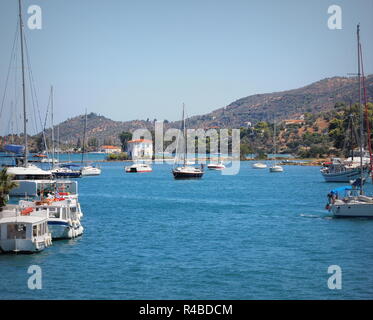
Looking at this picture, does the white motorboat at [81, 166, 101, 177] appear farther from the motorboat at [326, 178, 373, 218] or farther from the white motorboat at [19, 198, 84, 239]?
the white motorboat at [19, 198, 84, 239]

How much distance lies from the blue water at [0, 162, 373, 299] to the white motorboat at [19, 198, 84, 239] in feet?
1.83

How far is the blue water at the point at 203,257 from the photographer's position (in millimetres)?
24502

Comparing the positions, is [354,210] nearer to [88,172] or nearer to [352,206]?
[352,206]

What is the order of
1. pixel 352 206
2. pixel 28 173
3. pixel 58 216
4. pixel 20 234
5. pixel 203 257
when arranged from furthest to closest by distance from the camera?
pixel 28 173, pixel 352 206, pixel 58 216, pixel 203 257, pixel 20 234

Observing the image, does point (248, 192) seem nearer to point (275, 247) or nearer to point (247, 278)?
point (275, 247)

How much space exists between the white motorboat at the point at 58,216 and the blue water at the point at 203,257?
56 centimetres

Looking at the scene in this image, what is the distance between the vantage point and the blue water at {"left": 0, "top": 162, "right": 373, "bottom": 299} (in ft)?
80.4

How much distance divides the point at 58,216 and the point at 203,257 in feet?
28.3

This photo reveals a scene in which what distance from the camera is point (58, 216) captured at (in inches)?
1337

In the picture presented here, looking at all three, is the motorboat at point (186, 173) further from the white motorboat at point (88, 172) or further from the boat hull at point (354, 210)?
the boat hull at point (354, 210)

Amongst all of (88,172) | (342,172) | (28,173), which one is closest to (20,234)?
(28,173)

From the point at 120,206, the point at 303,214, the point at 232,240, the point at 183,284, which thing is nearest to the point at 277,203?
the point at 303,214

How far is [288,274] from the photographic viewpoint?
27.1 meters
